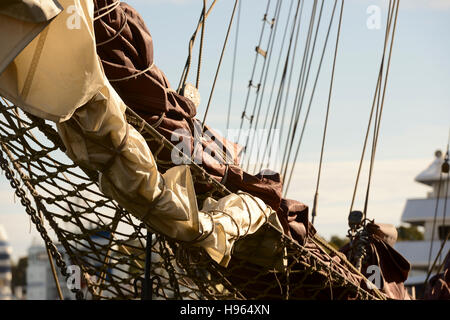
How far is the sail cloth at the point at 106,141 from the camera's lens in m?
2.66

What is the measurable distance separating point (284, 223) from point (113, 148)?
1.35 m

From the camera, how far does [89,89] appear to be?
8.84 feet

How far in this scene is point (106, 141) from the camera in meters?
2.89

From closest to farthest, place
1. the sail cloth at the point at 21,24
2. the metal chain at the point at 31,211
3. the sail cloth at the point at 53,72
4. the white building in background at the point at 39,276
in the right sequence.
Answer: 1. the sail cloth at the point at 21,24
2. the sail cloth at the point at 53,72
3. the metal chain at the point at 31,211
4. the white building in background at the point at 39,276

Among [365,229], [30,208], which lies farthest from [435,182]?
[30,208]

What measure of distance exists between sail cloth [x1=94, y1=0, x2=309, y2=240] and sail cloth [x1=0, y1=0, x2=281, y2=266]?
20cm

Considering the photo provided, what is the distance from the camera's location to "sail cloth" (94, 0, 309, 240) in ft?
10.5

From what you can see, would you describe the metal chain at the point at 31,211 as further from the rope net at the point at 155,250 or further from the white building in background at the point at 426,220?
the white building in background at the point at 426,220

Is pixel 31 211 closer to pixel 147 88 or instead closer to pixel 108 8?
pixel 147 88

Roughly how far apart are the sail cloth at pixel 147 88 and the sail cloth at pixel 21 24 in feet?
2.33

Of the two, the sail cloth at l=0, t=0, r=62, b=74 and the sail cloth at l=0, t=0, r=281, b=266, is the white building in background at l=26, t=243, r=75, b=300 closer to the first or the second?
the sail cloth at l=0, t=0, r=281, b=266

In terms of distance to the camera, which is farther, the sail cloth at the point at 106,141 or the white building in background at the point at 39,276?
the white building in background at the point at 39,276

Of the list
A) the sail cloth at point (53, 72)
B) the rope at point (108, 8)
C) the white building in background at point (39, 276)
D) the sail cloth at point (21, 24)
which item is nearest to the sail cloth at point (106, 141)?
the sail cloth at point (53, 72)

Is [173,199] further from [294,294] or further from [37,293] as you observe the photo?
[37,293]
